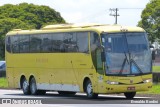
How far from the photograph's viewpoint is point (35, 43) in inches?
1422

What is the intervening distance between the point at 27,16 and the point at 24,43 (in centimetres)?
7161

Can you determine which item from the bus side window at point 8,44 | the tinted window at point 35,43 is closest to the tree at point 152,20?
the bus side window at point 8,44

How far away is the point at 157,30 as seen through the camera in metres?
86.8

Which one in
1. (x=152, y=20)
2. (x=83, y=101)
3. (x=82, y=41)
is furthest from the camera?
(x=152, y=20)

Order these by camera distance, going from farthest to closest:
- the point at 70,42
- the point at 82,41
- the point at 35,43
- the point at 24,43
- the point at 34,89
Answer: the point at 24,43 → the point at 34,89 → the point at 35,43 → the point at 70,42 → the point at 82,41

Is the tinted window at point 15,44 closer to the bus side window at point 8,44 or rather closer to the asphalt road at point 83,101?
the bus side window at point 8,44

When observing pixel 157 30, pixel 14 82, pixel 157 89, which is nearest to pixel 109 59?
pixel 157 89

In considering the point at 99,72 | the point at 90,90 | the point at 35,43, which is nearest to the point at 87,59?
the point at 99,72

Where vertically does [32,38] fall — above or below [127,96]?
above

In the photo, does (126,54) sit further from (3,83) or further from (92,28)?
(3,83)

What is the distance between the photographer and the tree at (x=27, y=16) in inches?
4058

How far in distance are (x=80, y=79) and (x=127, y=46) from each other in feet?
9.92

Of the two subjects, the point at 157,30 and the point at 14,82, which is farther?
the point at 157,30

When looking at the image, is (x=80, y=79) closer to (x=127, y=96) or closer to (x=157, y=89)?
(x=127, y=96)
